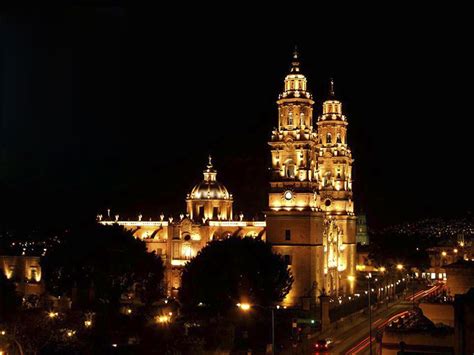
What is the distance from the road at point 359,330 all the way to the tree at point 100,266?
810 inches

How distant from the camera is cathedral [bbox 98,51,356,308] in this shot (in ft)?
280

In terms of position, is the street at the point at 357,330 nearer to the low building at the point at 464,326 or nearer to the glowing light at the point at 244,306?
the glowing light at the point at 244,306

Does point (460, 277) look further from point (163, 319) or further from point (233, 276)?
point (163, 319)

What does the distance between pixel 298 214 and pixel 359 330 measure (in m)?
19.5

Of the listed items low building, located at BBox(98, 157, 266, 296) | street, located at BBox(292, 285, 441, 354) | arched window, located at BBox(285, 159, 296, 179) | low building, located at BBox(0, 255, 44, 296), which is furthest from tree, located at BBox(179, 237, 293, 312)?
low building, located at BBox(0, 255, 44, 296)

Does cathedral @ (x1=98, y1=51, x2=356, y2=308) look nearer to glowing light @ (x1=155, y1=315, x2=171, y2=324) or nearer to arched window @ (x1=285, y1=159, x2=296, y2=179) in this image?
arched window @ (x1=285, y1=159, x2=296, y2=179)

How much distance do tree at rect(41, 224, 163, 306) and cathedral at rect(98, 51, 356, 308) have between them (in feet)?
47.6

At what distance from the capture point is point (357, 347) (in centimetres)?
5816

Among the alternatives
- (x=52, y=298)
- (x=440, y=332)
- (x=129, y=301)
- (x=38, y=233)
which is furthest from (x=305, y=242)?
(x=38, y=233)

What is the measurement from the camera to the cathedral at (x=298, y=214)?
8538cm

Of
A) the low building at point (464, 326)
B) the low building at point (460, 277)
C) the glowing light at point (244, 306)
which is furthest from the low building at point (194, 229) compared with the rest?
the low building at point (464, 326)

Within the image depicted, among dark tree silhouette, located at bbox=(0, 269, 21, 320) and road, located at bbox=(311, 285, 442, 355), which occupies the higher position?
dark tree silhouette, located at bbox=(0, 269, 21, 320)

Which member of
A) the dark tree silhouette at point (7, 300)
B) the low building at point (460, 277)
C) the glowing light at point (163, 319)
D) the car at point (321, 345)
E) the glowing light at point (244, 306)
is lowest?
the car at point (321, 345)

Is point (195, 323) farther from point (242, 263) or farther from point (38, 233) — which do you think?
point (38, 233)
